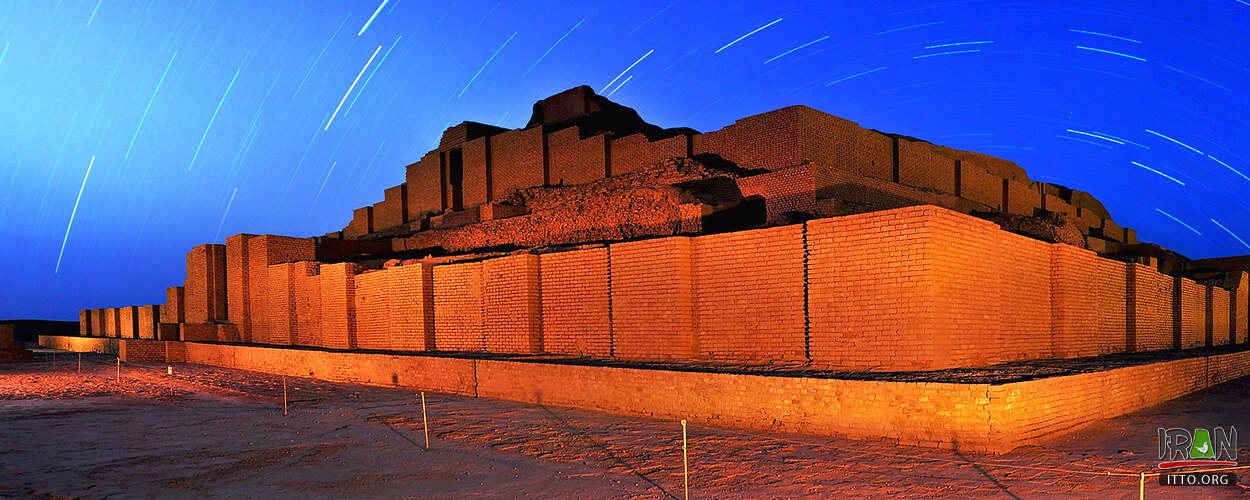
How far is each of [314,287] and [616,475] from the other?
15.1 meters

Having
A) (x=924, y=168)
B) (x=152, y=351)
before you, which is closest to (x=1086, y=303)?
(x=924, y=168)

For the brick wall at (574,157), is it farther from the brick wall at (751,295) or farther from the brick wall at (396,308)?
the brick wall at (751,295)

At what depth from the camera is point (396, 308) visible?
15906mm

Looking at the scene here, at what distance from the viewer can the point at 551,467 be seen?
254 inches

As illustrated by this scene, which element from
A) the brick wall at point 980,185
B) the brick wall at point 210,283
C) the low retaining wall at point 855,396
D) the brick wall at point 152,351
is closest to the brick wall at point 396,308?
the low retaining wall at point 855,396

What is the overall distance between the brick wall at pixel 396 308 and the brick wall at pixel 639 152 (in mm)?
7207

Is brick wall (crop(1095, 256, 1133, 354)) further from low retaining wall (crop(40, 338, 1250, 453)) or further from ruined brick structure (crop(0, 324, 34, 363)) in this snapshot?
ruined brick structure (crop(0, 324, 34, 363))

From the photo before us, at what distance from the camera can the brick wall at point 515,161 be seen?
24906 millimetres

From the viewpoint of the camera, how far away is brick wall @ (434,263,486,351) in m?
14.1

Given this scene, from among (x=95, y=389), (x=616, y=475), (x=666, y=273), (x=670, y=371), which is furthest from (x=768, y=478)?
(x=95, y=389)

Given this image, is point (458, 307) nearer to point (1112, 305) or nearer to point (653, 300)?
point (653, 300)

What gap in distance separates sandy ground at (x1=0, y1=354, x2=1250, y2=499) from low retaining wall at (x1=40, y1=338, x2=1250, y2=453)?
173 millimetres

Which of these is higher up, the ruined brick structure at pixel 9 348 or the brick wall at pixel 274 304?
the brick wall at pixel 274 304

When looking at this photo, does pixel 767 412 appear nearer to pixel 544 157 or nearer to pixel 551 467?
pixel 551 467
